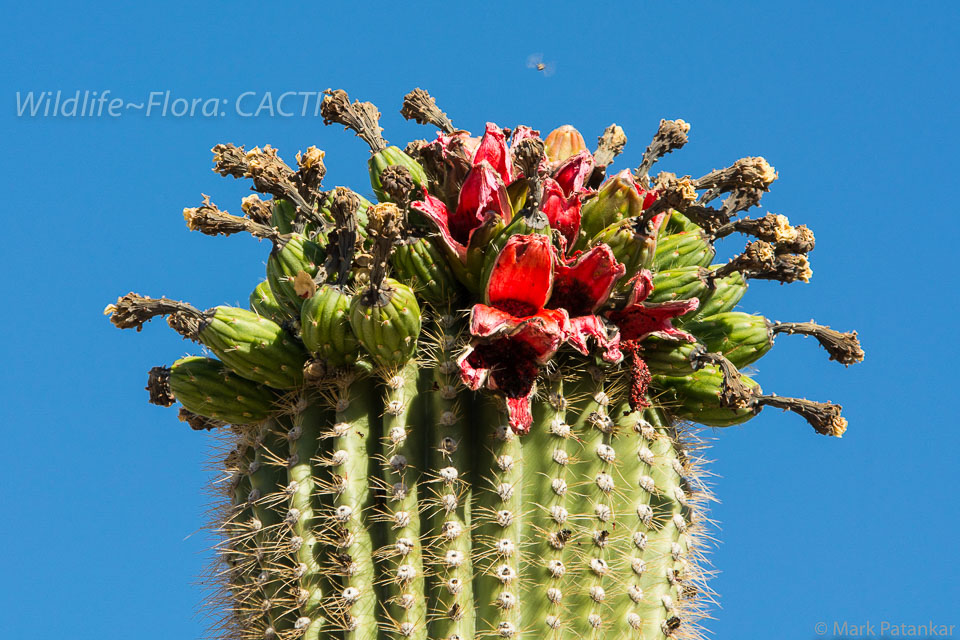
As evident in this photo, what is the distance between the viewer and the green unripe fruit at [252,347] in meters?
5.28

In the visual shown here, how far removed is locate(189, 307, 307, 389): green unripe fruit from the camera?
5281mm

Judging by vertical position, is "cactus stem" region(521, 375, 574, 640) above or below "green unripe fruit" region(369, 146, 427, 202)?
below

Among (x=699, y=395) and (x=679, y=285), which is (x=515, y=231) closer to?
(x=679, y=285)

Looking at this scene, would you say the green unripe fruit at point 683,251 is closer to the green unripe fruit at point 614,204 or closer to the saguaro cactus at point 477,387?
the saguaro cactus at point 477,387

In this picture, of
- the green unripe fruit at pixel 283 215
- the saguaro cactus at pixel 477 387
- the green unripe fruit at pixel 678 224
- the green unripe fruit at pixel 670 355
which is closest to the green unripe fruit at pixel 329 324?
the saguaro cactus at pixel 477 387

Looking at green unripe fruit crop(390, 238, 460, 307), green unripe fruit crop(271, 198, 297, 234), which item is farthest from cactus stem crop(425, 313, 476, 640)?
green unripe fruit crop(271, 198, 297, 234)

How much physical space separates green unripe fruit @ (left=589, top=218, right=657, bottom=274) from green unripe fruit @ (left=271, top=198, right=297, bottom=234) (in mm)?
1701

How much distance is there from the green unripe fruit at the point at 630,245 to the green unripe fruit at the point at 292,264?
139 centimetres

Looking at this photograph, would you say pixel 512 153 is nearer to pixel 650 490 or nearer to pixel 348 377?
pixel 348 377

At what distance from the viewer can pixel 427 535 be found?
4965mm

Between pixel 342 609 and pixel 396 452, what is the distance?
0.73m

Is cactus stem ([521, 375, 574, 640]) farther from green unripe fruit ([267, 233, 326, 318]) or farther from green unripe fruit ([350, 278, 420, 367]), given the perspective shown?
green unripe fruit ([267, 233, 326, 318])

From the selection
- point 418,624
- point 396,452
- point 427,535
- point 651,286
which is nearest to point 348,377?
point 396,452

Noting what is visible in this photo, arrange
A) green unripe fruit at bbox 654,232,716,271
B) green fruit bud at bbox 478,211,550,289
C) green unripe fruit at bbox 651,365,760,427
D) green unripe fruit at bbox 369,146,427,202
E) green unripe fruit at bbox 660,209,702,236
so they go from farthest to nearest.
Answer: green unripe fruit at bbox 660,209,702,236 < green unripe fruit at bbox 369,146,427,202 < green unripe fruit at bbox 654,232,716,271 < green unripe fruit at bbox 651,365,760,427 < green fruit bud at bbox 478,211,550,289
